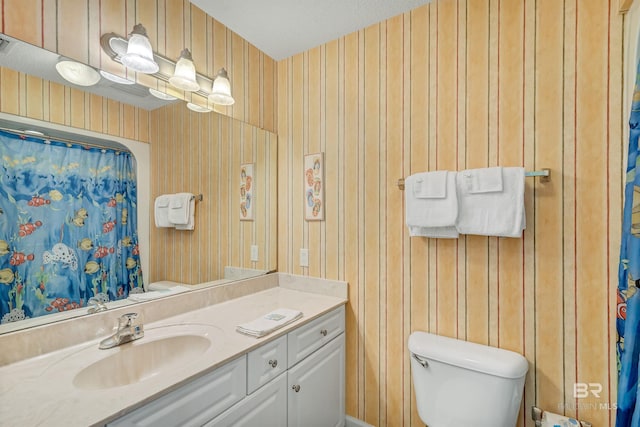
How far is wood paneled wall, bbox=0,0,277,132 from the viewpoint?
3.65 feet

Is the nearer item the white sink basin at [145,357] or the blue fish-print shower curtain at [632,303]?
the blue fish-print shower curtain at [632,303]

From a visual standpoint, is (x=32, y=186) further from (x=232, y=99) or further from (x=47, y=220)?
(x=232, y=99)

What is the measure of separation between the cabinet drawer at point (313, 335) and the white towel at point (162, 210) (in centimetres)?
84

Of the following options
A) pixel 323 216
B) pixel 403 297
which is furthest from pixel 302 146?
pixel 403 297

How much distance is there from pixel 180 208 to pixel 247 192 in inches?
17.8

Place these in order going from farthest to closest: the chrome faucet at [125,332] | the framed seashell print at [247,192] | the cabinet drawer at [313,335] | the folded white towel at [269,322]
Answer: the framed seashell print at [247,192], the cabinet drawer at [313,335], the folded white towel at [269,322], the chrome faucet at [125,332]

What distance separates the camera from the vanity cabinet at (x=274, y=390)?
3.06 feet

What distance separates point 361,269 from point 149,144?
1.30 meters

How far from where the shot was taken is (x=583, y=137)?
124cm

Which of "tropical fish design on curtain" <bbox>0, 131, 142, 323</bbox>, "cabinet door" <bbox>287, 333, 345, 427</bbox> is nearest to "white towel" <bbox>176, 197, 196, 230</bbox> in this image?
"tropical fish design on curtain" <bbox>0, 131, 142, 323</bbox>

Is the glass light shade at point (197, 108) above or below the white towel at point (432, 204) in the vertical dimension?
above

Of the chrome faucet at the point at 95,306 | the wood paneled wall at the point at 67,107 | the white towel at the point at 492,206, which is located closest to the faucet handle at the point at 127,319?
the chrome faucet at the point at 95,306

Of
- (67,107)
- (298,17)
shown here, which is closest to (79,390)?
(67,107)

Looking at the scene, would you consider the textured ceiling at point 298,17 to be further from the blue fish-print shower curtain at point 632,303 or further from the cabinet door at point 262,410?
the cabinet door at point 262,410
